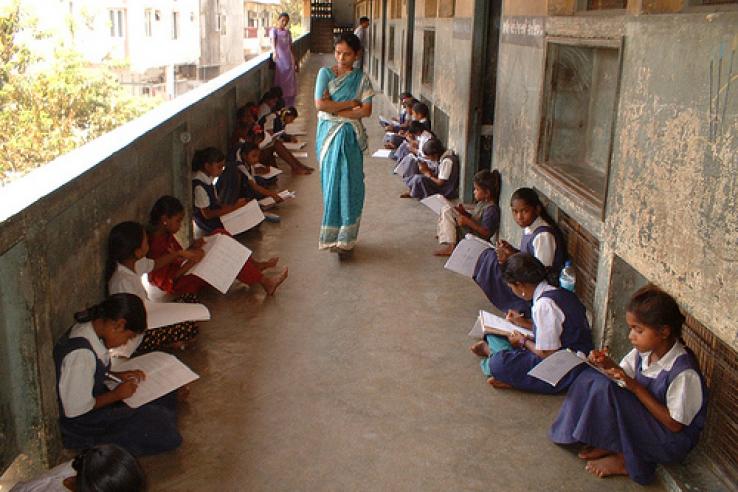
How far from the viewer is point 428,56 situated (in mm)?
10414

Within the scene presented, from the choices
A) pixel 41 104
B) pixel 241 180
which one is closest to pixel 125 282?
pixel 241 180

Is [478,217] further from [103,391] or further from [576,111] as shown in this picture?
[103,391]

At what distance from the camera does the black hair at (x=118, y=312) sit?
2.92 meters

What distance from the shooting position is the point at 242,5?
44.8m

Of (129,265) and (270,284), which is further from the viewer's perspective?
(270,284)

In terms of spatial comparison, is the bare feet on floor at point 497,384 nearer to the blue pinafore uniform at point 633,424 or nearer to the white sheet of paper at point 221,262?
the blue pinafore uniform at point 633,424

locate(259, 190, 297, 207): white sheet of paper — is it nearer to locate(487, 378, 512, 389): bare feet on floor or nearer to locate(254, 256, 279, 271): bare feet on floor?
locate(254, 256, 279, 271): bare feet on floor

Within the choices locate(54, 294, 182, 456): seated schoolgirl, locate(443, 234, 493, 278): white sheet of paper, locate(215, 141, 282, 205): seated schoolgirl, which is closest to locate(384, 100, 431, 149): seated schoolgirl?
locate(215, 141, 282, 205): seated schoolgirl

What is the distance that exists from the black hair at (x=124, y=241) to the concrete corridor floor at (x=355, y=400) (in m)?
0.67

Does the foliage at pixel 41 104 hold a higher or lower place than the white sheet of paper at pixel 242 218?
lower

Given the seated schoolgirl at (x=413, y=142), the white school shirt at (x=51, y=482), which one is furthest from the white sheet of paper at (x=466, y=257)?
the seated schoolgirl at (x=413, y=142)

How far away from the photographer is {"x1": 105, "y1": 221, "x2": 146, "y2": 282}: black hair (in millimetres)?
3578

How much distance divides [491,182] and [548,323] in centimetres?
222

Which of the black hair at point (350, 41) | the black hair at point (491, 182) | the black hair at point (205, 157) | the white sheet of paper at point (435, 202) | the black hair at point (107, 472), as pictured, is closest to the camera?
the black hair at point (107, 472)
